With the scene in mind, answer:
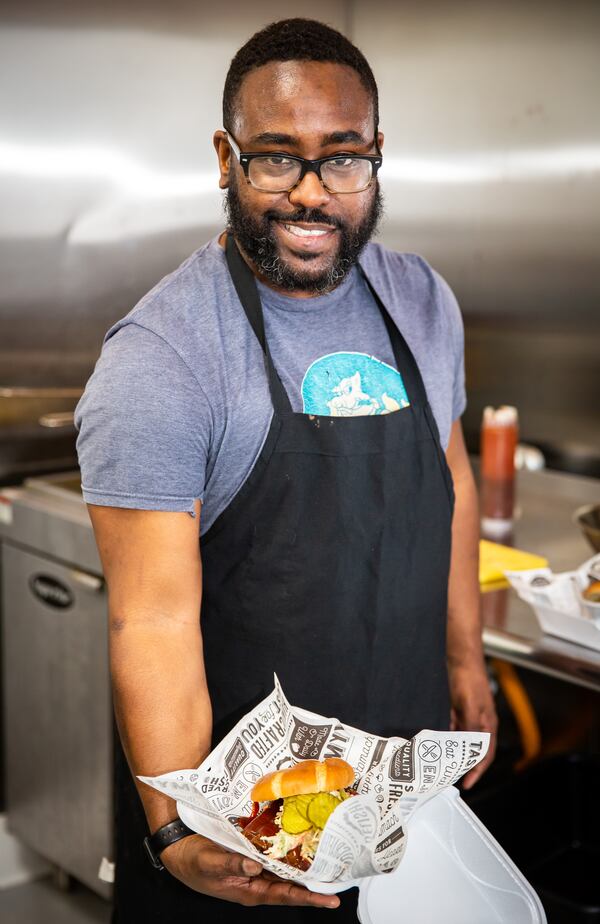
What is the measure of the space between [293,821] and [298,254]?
634 millimetres

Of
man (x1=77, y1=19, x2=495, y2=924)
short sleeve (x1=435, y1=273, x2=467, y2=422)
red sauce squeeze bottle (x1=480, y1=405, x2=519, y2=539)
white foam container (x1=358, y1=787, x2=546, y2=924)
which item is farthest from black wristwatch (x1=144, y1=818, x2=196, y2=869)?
red sauce squeeze bottle (x1=480, y1=405, x2=519, y2=539)

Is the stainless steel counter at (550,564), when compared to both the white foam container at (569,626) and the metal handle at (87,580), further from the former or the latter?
the metal handle at (87,580)

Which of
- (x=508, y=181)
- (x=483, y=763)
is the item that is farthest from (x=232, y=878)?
(x=508, y=181)

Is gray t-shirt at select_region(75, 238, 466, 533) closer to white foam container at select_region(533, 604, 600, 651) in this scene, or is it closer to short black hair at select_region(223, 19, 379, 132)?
short black hair at select_region(223, 19, 379, 132)

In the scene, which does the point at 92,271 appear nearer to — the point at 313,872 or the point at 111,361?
the point at 111,361

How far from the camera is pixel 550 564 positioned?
6.33 feet

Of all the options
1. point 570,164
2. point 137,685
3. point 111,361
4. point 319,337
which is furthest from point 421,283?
point 570,164

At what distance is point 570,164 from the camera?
2594 mm

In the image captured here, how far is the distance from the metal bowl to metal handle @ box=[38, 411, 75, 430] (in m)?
1.28

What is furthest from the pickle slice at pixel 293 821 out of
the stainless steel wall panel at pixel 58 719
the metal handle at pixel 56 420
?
the metal handle at pixel 56 420

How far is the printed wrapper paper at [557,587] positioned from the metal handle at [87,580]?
0.84 m

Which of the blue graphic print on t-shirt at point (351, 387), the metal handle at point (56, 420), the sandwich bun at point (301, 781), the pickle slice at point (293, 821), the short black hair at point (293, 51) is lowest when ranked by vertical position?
the pickle slice at point (293, 821)

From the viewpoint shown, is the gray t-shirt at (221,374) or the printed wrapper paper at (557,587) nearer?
the gray t-shirt at (221,374)

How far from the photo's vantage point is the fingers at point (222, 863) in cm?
99
